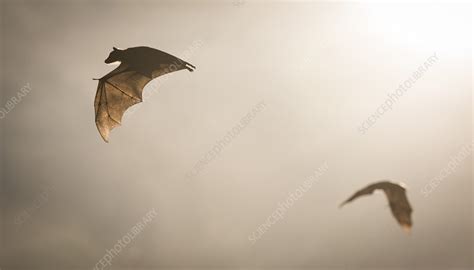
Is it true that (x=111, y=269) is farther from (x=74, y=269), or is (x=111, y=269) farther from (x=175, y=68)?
(x=175, y=68)

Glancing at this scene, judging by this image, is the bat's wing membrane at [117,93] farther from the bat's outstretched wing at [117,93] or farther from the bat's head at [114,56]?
the bat's head at [114,56]

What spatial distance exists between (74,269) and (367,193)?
346 ft

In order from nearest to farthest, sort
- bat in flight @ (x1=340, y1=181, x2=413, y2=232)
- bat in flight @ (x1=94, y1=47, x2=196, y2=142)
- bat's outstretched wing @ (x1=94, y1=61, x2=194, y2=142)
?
bat in flight @ (x1=340, y1=181, x2=413, y2=232)
bat in flight @ (x1=94, y1=47, x2=196, y2=142)
bat's outstretched wing @ (x1=94, y1=61, x2=194, y2=142)

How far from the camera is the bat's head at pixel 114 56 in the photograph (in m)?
8.20

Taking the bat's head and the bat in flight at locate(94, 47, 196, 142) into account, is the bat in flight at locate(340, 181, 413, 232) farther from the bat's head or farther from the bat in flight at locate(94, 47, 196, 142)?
the bat's head

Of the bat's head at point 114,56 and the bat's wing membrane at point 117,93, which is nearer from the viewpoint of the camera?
the bat's head at point 114,56

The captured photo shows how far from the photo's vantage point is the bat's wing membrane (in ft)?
31.4

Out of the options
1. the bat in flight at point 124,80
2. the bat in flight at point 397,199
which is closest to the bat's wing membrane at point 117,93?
the bat in flight at point 124,80

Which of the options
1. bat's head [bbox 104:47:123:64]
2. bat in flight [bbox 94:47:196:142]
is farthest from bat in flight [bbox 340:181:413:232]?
bat's head [bbox 104:47:123:64]

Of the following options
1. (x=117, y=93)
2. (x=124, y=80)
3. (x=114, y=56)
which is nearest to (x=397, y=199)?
(x=114, y=56)

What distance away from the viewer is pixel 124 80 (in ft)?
32.7

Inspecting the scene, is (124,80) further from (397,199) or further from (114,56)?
(397,199)

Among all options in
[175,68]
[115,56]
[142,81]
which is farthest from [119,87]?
[175,68]

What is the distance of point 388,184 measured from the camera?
6.93 meters
